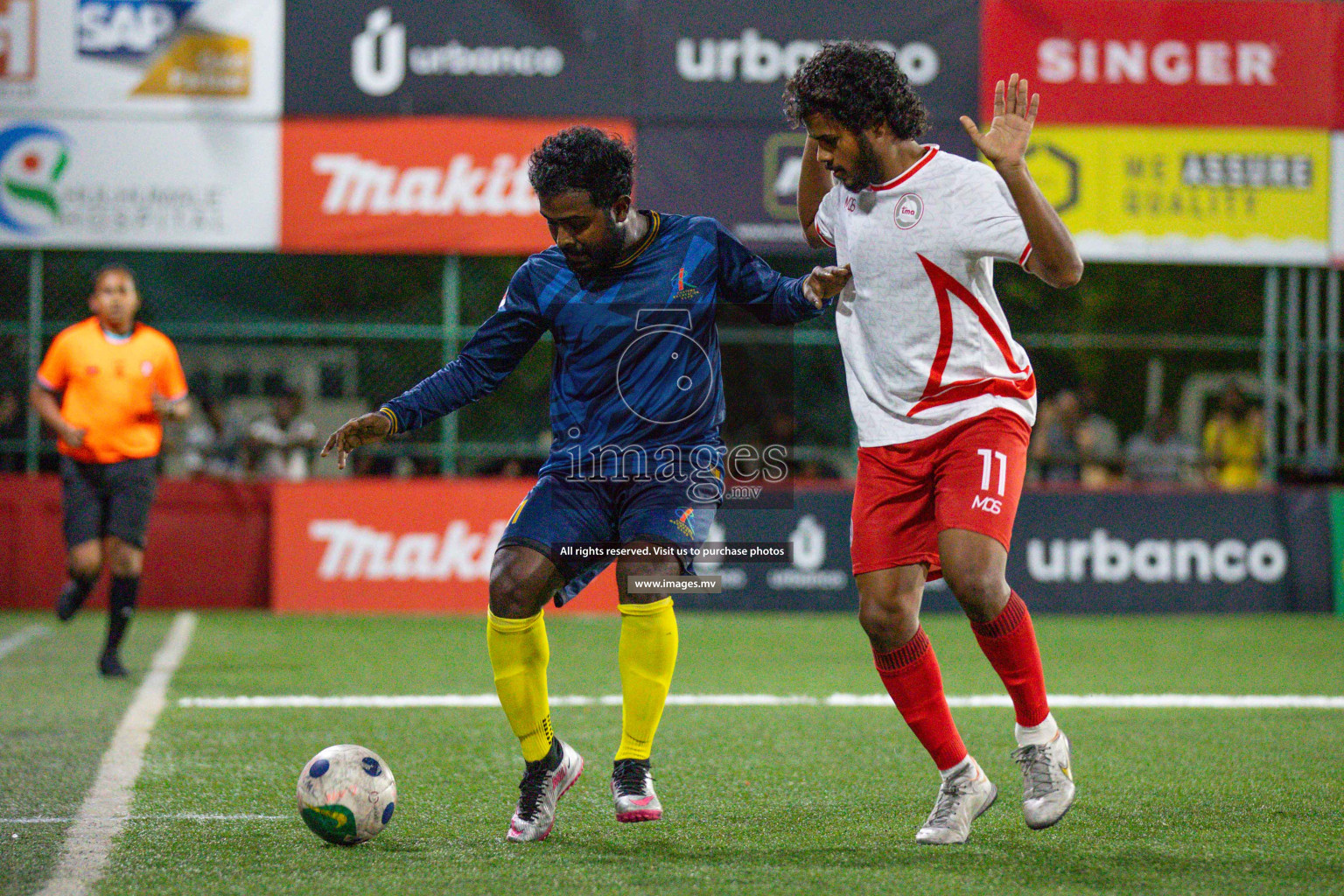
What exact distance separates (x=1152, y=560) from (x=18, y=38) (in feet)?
35.7

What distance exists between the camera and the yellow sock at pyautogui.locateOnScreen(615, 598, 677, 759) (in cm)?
472

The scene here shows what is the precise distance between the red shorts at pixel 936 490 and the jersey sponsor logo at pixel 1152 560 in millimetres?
8911

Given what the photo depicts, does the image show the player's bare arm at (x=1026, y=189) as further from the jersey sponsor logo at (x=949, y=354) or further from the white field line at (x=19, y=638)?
the white field line at (x=19, y=638)

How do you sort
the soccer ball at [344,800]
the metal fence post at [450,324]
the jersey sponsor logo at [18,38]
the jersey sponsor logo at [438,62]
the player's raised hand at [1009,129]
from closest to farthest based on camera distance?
the player's raised hand at [1009,129]
the soccer ball at [344,800]
the jersey sponsor logo at [18,38]
the jersey sponsor logo at [438,62]
the metal fence post at [450,324]

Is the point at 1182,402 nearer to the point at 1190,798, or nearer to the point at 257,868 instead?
the point at 1190,798

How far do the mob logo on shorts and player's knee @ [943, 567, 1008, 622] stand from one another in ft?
0.59

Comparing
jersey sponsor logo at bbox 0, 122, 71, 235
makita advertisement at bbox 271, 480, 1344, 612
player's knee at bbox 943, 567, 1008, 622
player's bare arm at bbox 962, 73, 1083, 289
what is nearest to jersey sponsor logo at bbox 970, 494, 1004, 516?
player's knee at bbox 943, 567, 1008, 622

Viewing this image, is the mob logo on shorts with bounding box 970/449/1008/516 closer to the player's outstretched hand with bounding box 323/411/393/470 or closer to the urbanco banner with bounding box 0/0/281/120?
the player's outstretched hand with bounding box 323/411/393/470

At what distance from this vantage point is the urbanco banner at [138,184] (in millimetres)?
13438

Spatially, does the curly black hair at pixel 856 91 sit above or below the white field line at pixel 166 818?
above

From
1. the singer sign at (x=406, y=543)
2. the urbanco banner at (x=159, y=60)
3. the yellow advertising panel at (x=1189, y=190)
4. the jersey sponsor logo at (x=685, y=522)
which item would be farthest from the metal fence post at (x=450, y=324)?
the jersey sponsor logo at (x=685, y=522)

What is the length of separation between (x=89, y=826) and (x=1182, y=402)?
21856 millimetres

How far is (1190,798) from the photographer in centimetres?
510

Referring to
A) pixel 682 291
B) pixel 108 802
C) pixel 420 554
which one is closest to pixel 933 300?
pixel 682 291
